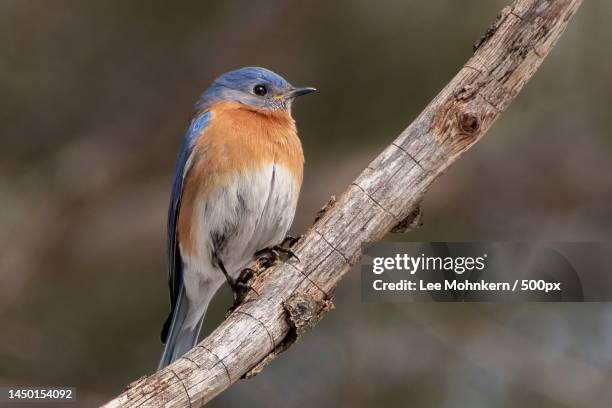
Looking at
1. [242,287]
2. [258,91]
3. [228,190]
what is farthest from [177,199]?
[242,287]

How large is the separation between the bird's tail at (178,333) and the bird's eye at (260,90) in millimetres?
1199

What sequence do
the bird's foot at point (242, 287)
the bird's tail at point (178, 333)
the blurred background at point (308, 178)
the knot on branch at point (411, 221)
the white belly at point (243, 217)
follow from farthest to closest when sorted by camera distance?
the blurred background at point (308, 178) → the bird's tail at point (178, 333) → the white belly at point (243, 217) → the knot on branch at point (411, 221) → the bird's foot at point (242, 287)

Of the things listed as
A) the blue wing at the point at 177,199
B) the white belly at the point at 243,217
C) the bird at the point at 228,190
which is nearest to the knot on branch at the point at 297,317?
the bird at the point at 228,190

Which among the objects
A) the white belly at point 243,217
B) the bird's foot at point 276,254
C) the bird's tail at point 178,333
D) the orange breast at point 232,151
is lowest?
the bird's foot at point 276,254

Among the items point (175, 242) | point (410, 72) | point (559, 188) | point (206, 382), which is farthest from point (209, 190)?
point (559, 188)

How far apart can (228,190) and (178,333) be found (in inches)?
41.3

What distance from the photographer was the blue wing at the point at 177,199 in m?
5.35

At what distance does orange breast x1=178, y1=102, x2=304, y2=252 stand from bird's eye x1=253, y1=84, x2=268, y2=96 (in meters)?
0.23

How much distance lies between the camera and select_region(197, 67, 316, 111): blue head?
559 centimetres

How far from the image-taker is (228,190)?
505 cm

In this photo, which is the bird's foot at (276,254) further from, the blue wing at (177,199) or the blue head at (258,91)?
the blue head at (258,91)

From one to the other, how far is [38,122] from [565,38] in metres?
4.18

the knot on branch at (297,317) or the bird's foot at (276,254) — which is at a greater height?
the bird's foot at (276,254)

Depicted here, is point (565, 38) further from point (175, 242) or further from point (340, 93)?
point (175, 242)
